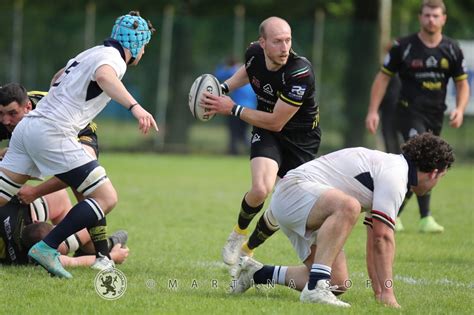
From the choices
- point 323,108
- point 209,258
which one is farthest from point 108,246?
point 323,108

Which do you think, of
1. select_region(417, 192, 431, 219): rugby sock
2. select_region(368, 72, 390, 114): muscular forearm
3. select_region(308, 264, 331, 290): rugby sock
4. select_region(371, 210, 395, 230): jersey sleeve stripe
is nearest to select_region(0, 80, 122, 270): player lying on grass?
select_region(308, 264, 331, 290): rugby sock

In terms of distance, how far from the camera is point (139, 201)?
39.8ft

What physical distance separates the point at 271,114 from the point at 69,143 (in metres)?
1.62

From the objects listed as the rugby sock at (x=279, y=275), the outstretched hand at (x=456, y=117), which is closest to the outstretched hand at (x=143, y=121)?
the rugby sock at (x=279, y=275)

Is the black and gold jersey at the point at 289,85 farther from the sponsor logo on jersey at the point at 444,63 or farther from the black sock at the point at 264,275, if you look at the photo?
the sponsor logo on jersey at the point at 444,63

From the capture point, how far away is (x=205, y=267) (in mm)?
7523

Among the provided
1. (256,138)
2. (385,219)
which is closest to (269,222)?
(256,138)

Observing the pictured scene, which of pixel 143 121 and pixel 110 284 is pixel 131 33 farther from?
pixel 110 284

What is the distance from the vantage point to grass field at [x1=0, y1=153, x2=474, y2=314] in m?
5.68

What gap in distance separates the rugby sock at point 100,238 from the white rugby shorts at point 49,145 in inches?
20.1

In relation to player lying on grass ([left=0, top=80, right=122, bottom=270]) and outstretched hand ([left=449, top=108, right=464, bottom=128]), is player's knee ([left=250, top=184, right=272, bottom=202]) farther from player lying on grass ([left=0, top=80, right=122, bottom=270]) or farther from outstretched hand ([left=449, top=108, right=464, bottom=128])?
outstretched hand ([left=449, top=108, right=464, bottom=128])

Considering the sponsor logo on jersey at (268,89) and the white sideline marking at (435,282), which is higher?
the sponsor logo on jersey at (268,89)

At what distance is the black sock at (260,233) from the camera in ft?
24.3

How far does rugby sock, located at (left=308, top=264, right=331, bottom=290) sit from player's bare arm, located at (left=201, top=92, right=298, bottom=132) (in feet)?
5.99
